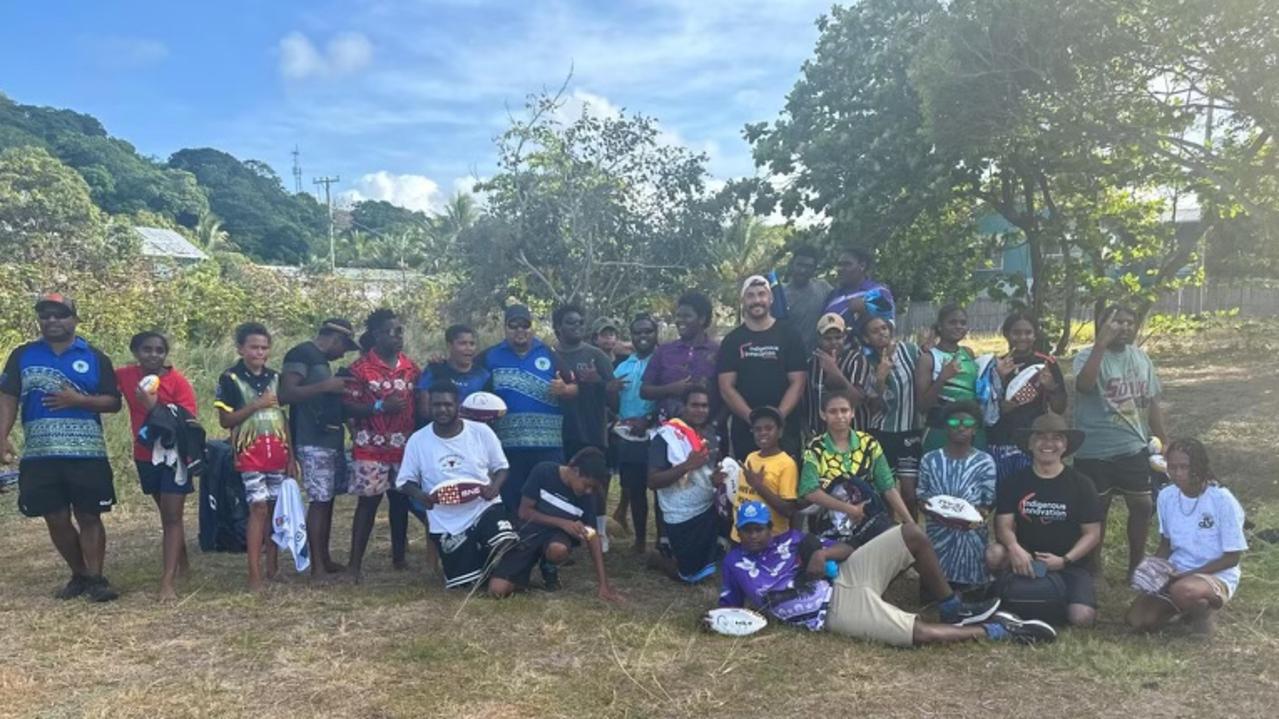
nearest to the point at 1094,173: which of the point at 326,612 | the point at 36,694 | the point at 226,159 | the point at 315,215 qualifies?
the point at 326,612

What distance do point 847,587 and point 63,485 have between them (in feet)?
15.1

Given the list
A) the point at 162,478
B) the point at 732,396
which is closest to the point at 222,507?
the point at 162,478

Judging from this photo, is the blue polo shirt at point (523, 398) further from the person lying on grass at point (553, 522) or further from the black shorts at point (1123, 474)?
Answer: the black shorts at point (1123, 474)

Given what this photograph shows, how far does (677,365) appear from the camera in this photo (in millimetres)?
6164

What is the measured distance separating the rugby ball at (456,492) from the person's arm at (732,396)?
1619mm

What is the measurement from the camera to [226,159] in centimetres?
7919

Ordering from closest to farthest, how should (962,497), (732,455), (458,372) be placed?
1. (962,497)
2. (458,372)
3. (732,455)

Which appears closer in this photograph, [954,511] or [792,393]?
[954,511]

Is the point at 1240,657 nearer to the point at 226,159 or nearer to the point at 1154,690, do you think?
the point at 1154,690

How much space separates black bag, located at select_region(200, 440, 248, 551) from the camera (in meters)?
6.87

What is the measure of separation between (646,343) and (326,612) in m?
2.75

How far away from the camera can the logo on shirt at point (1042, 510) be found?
192 inches

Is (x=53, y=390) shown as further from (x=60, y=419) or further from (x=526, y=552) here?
(x=526, y=552)

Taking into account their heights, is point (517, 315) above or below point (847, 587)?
above
